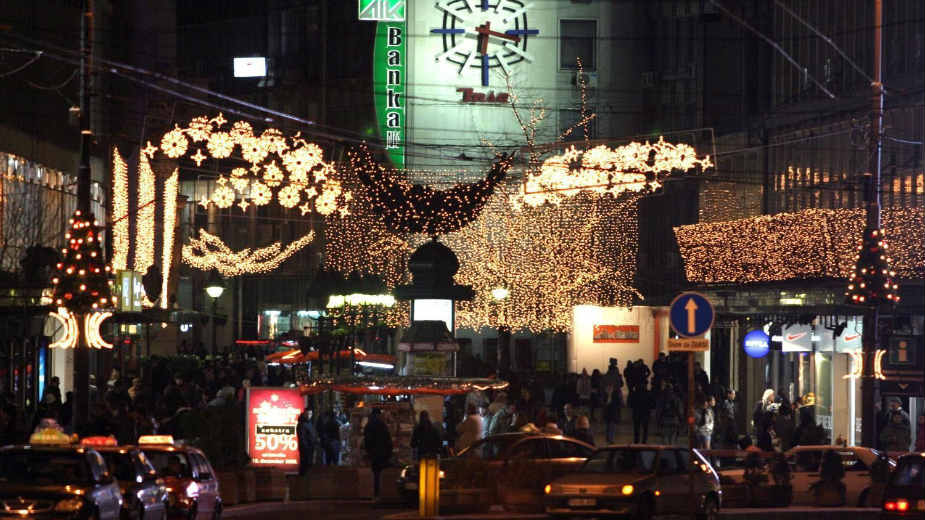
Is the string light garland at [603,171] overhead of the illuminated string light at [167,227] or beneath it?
overhead

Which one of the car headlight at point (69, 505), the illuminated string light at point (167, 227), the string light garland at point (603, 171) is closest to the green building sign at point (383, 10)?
the string light garland at point (603, 171)

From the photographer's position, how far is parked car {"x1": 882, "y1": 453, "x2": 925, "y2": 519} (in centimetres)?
1684

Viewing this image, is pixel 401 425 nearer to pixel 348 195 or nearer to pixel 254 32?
pixel 348 195

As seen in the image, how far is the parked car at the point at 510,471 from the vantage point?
23.6 meters

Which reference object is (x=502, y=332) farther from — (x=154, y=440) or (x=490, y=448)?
(x=154, y=440)

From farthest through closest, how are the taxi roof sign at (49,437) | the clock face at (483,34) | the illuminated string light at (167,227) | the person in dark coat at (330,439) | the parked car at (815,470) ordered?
the clock face at (483,34), the illuminated string light at (167,227), the person in dark coat at (330,439), the parked car at (815,470), the taxi roof sign at (49,437)

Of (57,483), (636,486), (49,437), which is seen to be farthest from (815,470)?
(57,483)

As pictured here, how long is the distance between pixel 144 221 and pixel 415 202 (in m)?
7.51

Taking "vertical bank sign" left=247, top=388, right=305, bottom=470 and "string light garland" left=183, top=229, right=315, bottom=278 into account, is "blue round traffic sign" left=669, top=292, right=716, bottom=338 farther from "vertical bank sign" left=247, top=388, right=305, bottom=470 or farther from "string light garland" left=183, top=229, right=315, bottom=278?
"string light garland" left=183, top=229, right=315, bottom=278

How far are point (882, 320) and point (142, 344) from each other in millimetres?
45567

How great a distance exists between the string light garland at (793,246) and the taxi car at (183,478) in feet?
45.5

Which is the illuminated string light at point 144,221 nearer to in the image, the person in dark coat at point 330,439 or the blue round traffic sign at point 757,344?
the person in dark coat at point 330,439

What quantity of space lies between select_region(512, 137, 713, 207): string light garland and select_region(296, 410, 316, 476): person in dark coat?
1728cm

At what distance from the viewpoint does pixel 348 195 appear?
160 feet
